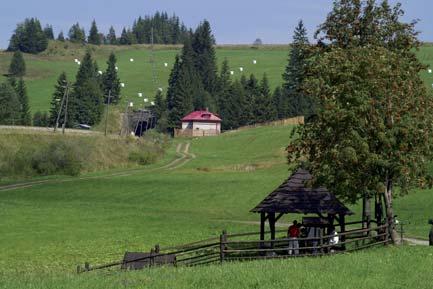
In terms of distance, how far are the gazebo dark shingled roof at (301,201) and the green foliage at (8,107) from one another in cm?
11579

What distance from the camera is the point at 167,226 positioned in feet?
181

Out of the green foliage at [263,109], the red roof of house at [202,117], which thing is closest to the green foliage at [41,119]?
the red roof of house at [202,117]

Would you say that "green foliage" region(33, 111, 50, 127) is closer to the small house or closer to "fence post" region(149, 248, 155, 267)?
the small house

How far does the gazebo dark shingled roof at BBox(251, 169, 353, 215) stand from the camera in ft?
116

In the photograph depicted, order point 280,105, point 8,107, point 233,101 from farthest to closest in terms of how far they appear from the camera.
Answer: point 233,101 → point 280,105 → point 8,107

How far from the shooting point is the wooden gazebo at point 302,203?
35.3m

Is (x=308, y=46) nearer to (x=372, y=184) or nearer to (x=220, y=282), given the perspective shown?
(x=372, y=184)

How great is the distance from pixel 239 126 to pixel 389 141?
132 m

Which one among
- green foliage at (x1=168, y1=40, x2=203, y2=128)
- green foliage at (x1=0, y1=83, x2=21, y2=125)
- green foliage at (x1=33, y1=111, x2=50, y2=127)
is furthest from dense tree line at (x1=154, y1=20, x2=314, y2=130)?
green foliage at (x1=0, y1=83, x2=21, y2=125)

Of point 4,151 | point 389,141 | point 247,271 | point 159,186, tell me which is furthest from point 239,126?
point 247,271

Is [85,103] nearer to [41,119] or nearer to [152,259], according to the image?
[41,119]

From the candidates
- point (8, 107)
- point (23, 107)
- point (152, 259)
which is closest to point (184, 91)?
point (23, 107)

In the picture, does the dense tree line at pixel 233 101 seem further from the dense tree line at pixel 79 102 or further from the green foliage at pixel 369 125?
the green foliage at pixel 369 125

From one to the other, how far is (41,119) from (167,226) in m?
110
